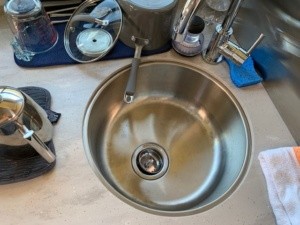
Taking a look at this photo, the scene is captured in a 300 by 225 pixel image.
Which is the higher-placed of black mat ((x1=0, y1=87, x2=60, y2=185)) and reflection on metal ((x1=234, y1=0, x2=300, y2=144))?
reflection on metal ((x1=234, y1=0, x2=300, y2=144))

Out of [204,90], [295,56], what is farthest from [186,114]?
[295,56]

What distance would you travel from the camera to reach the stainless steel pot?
685 millimetres

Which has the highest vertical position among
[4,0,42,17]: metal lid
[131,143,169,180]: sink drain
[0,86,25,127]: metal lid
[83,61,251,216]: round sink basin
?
[4,0,42,17]: metal lid

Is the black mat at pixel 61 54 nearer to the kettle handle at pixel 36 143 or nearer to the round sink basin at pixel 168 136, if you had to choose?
the round sink basin at pixel 168 136

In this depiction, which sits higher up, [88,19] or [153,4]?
[153,4]

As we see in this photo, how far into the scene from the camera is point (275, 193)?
1.87ft

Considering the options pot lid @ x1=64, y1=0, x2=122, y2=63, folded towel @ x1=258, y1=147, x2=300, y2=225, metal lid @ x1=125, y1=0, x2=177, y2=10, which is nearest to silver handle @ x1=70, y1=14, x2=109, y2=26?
pot lid @ x1=64, y1=0, x2=122, y2=63

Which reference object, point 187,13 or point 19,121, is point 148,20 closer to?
point 187,13

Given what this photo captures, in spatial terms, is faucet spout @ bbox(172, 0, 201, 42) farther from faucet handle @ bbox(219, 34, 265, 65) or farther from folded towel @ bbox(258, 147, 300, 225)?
folded towel @ bbox(258, 147, 300, 225)

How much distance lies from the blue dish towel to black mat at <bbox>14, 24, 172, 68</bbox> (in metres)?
0.20

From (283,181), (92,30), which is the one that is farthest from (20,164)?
(283,181)

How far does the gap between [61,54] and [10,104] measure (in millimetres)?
290

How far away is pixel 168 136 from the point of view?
848 millimetres

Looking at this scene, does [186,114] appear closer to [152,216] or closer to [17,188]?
[152,216]
